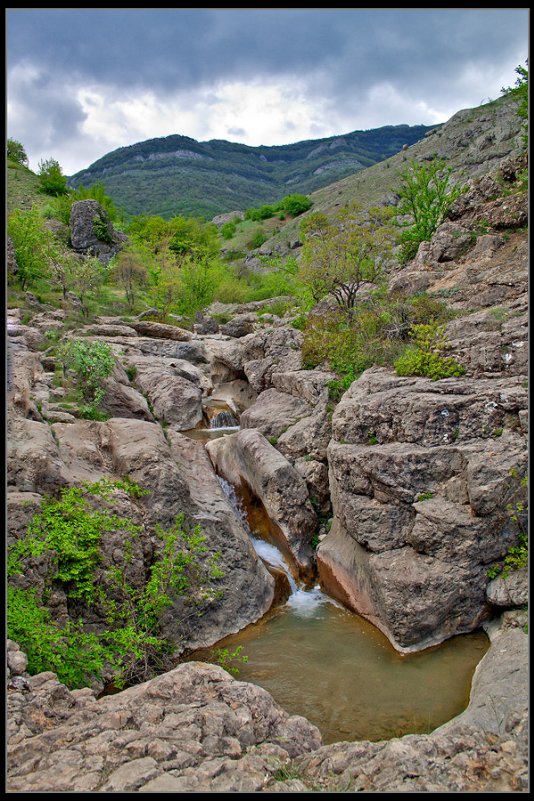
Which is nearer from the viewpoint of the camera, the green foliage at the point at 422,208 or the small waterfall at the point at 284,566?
the small waterfall at the point at 284,566

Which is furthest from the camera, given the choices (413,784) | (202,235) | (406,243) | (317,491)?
(202,235)

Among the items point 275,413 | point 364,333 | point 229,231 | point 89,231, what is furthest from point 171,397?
point 229,231

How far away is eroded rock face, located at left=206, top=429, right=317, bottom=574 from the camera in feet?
43.8

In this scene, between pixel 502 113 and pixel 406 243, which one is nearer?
pixel 406 243

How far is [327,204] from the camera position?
291 feet

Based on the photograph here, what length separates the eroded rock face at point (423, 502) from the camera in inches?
392

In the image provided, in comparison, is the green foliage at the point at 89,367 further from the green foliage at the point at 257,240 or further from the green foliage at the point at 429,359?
the green foliage at the point at 257,240

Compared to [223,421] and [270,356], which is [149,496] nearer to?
[270,356]

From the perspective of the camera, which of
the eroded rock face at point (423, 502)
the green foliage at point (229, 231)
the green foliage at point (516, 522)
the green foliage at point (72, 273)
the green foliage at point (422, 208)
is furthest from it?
the green foliage at point (229, 231)

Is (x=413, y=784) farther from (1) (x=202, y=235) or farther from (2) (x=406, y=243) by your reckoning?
(1) (x=202, y=235)

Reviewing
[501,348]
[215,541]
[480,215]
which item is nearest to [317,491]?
[215,541]

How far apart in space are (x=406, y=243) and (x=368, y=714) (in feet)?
69.7

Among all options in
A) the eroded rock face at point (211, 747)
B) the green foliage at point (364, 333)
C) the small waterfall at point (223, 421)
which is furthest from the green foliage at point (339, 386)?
the eroded rock face at point (211, 747)

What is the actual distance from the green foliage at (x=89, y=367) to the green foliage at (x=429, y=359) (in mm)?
8636
